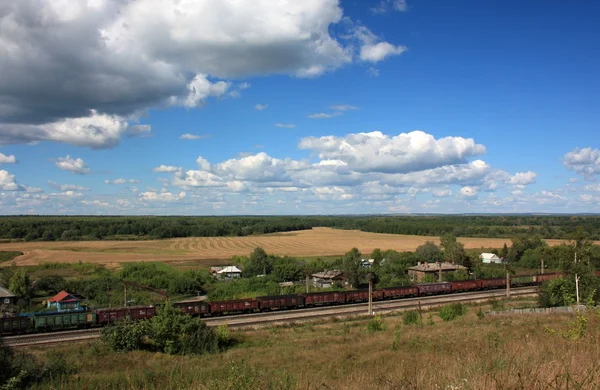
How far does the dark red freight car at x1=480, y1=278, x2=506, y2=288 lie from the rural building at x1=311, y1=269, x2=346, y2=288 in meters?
24.6

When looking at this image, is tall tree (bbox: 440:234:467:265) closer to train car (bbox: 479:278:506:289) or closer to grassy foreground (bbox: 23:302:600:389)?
train car (bbox: 479:278:506:289)

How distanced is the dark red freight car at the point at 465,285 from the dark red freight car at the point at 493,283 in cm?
124

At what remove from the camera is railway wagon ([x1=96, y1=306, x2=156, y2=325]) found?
142 feet

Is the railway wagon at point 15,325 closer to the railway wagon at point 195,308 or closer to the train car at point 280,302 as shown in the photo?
the railway wagon at point 195,308

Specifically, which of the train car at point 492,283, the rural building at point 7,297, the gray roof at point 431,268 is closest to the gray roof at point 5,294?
the rural building at point 7,297

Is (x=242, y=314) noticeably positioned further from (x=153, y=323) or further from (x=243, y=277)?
(x=243, y=277)

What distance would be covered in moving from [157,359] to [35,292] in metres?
56.8

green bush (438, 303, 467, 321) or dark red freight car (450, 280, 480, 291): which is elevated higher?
green bush (438, 303, 467, 321)

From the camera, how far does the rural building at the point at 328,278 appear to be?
78.7m

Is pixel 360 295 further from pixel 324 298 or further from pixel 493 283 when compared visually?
pixel 493 283

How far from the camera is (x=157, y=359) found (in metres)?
27.2

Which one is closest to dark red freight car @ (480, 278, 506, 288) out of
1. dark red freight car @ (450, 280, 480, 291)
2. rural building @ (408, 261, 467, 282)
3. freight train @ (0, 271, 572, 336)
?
freight train @ (0, 271, 572, 336)

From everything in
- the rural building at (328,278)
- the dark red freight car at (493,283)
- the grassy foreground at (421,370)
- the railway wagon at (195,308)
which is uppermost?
the grassy foreground at (421,370)

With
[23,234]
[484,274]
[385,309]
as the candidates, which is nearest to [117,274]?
[385,309]
